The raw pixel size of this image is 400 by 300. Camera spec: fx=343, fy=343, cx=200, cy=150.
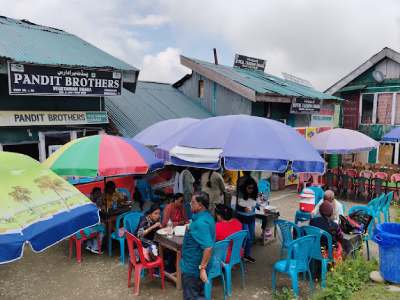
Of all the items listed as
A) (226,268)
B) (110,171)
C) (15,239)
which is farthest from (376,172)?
(15,239)

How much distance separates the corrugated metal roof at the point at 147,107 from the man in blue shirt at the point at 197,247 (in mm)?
6310

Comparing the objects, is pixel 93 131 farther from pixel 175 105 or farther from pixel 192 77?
pixel 192 77

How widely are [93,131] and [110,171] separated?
420 cm

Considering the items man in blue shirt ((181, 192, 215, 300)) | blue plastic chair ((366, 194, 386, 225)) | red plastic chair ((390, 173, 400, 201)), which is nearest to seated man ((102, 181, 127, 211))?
man in blue shirt ((181, 192, 215, 300))

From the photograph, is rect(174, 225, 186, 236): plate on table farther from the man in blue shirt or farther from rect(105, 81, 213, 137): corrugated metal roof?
rect(105, 81, 213, 137): corrugated metal roof

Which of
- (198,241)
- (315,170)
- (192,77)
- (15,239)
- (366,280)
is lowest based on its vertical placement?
(366,280)

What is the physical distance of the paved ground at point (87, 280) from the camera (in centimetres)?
549

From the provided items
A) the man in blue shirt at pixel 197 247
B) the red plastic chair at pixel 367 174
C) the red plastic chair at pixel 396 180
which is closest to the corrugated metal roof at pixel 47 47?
the man in blue shirt at pixel 197 247

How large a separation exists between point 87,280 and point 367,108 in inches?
640

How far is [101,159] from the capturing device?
6.21 meters

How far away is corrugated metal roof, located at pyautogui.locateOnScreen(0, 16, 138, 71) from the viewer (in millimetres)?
7725

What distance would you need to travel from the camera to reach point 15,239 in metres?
2.77

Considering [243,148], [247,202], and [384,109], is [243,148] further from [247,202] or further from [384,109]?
[384,109]

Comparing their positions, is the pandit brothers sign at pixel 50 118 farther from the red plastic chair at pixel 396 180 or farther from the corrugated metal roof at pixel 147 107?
the red plastic chair at pixel 396 180
